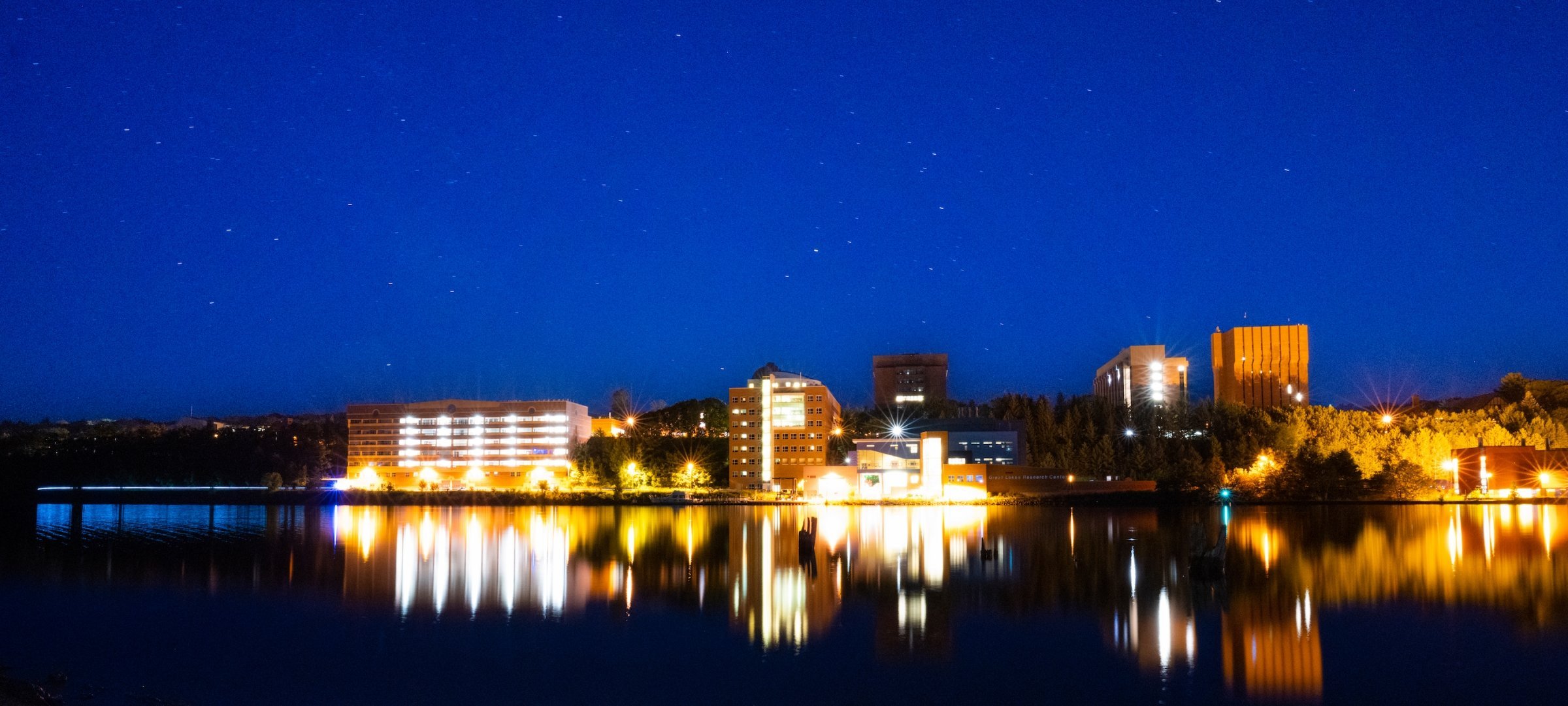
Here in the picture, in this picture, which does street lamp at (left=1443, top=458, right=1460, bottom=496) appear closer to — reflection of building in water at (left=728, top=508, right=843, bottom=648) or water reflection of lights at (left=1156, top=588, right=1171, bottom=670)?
reflection of building in water at (left=728, top=508, right=843, bottom=648)

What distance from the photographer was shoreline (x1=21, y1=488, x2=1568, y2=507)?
→ 49.4 meters

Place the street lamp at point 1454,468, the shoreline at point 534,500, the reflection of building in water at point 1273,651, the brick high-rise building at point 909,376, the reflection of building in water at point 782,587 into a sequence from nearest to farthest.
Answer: the reflection of building in water at point 1273,651 → the reflection of building in water at point 782,587 → the shoreline at point 534,500 → the street lamp at point 1454,468 → the brick high-rise building at point 909,376

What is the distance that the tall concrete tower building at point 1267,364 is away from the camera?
9138 centimetres

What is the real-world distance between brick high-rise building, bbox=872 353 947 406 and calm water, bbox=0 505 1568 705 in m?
114

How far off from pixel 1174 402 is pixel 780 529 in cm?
4404

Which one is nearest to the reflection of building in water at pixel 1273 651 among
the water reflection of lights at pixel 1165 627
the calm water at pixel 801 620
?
the calm water at pixel 801 620

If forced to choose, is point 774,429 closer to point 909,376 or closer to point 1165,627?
point 1165,627

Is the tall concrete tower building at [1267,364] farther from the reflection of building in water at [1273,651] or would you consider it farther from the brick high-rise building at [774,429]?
the reflection of building in water at [1273,651]

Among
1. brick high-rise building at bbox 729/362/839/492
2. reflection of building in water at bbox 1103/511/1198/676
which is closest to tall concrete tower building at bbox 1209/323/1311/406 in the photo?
brick high-rise building at bbox 729/362/839/492

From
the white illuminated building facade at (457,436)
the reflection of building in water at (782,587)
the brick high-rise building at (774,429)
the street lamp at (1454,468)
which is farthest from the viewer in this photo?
the white illuminated building facade at (457,436)

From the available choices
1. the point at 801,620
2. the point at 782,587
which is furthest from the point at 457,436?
the point at 801,620

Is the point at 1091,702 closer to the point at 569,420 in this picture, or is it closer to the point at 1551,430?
the point at 1551,430

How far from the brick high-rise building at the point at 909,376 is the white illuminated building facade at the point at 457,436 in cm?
6742

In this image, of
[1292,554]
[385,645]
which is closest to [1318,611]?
[1292,554]
